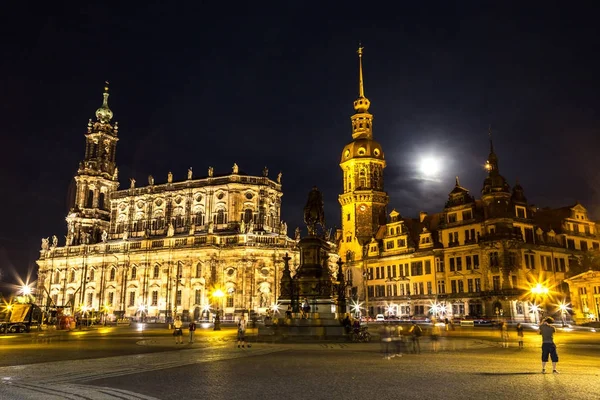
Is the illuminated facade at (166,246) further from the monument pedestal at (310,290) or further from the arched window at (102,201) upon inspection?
the monument pedestal at (310,290)

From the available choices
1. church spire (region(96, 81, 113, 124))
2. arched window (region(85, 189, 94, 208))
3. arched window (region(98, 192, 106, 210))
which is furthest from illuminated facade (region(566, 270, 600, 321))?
church spire (region(96, 81, 113, 124))

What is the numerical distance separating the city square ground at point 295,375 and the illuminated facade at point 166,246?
5173 cm

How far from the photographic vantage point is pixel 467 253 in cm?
6209

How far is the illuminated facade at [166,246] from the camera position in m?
73.1

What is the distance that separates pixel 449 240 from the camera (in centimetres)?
6512

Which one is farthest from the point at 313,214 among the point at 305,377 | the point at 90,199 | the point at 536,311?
the point at 90,199

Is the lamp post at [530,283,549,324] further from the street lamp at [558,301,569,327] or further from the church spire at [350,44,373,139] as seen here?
the church spire at [350,44,373,139]

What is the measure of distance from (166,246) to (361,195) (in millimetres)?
32580

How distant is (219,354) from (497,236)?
45863mm

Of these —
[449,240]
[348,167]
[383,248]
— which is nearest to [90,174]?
[348,167]

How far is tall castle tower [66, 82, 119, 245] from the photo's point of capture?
303 ft

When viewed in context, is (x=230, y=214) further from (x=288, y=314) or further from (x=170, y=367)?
(x=170, y=367)

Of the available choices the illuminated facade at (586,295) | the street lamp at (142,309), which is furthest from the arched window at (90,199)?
the illuminated facade at (586,295)

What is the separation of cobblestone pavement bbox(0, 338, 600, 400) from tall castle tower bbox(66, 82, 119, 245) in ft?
263
